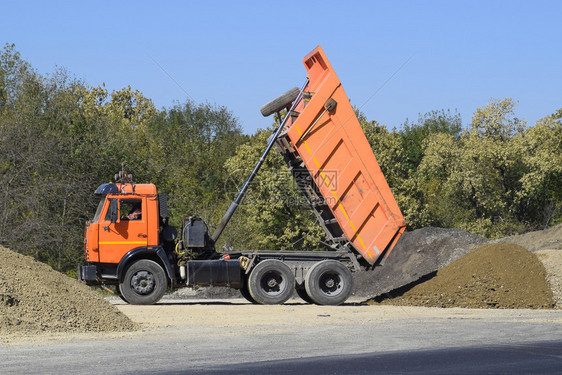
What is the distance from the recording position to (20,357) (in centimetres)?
854

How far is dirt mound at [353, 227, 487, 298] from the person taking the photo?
69.0 feet

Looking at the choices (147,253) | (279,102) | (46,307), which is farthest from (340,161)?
(46,307)

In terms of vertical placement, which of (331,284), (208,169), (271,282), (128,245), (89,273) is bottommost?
(331,284)

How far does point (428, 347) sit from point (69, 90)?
25250 millimetres

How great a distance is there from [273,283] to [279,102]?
4174mm

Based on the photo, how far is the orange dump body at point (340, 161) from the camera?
16.0 meters

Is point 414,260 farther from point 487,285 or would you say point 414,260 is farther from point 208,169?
point 208,169

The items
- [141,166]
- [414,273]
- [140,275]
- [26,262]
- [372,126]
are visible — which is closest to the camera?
[26,262]

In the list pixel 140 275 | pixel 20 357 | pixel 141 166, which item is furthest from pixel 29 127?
pixel 20 357

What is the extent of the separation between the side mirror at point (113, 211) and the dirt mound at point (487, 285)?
680 centimetres

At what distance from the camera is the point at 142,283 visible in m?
16.1

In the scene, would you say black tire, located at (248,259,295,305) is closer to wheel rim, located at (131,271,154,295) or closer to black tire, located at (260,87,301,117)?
wheel rim, located at (131,271,154,295)

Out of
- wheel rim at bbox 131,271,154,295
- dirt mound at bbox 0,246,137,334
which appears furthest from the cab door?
dirt mound at bbox 0,246,137,334

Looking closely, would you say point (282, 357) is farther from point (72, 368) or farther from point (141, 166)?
point (141, 166)
